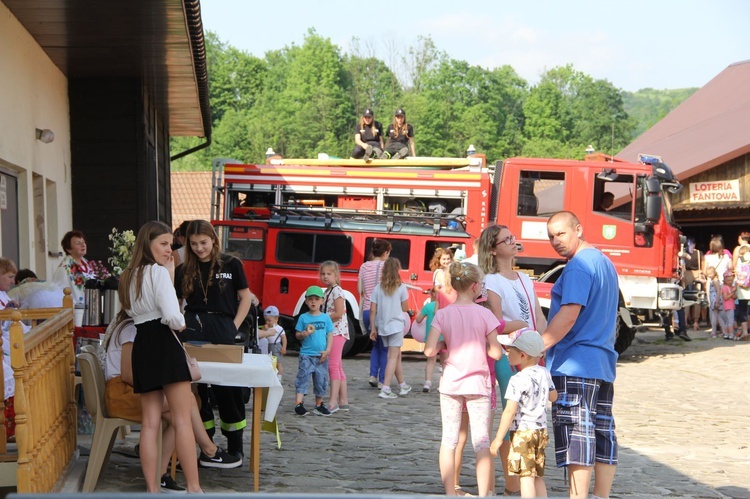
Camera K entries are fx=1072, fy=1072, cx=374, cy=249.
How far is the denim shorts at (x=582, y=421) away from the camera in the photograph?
20.5 feet

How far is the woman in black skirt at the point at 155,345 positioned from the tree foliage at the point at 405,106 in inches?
2683

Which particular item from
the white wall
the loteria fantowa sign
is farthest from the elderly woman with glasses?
the loteria fantowa sign

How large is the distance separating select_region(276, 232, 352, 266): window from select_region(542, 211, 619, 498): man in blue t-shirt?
11375 millimetres

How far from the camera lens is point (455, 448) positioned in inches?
274

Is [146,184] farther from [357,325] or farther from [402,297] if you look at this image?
[402,297]

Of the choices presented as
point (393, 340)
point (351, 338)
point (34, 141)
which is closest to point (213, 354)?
point (393, 340)

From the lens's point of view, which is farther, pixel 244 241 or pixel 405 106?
pixel 405 106

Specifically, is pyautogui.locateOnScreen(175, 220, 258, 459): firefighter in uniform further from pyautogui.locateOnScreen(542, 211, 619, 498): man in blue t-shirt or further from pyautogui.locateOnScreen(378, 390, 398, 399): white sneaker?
pyautogui.locateOnScreen(378, 390, 398, 399): white sneaker

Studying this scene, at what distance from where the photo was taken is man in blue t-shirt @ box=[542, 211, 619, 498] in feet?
20.6

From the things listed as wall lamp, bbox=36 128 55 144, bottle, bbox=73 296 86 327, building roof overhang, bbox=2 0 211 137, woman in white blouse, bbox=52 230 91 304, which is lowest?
bottle, bbox=73 296 86 327

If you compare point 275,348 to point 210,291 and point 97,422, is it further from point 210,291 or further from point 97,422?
point 97,422

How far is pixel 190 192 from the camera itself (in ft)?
148

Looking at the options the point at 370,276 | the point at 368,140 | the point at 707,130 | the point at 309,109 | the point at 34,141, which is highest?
the point at 309,109

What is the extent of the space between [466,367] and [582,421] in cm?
95
